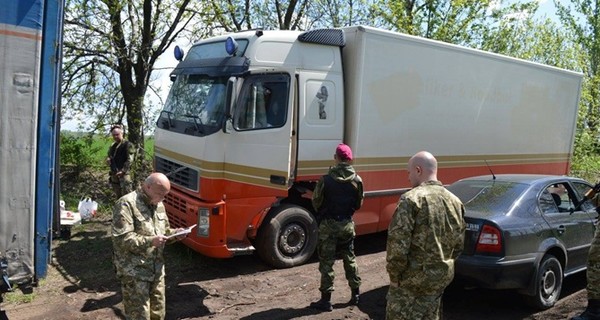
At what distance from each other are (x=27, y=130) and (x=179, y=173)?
127 inches

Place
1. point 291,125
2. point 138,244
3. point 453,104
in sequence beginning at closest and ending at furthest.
Result: point 138,244 → point 291,125 → point 453,104

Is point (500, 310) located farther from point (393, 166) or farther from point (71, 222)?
point (71, 222)

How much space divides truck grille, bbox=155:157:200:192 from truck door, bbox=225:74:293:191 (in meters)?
0.50

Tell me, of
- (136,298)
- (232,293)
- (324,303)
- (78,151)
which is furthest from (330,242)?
(78,151)

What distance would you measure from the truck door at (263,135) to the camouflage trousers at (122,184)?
10.4 feet

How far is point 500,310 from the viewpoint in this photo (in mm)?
5832

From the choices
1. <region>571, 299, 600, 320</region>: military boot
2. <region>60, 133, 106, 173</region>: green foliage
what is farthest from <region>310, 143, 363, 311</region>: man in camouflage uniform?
<region>60, 133, 106, 173</region>: green foliage

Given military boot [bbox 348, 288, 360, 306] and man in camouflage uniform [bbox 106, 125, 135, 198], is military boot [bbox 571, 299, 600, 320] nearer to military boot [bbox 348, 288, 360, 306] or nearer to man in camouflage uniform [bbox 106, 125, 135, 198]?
military boot [bbox 348, 288, 360, 306]

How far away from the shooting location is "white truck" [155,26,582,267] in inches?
260

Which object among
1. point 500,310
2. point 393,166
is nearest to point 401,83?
point 393,166

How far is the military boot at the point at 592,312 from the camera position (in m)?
5.26

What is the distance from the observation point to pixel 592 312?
209 inches

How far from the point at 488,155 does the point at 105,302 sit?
23.2 feet

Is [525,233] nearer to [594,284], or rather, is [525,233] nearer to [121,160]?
[594,284]
